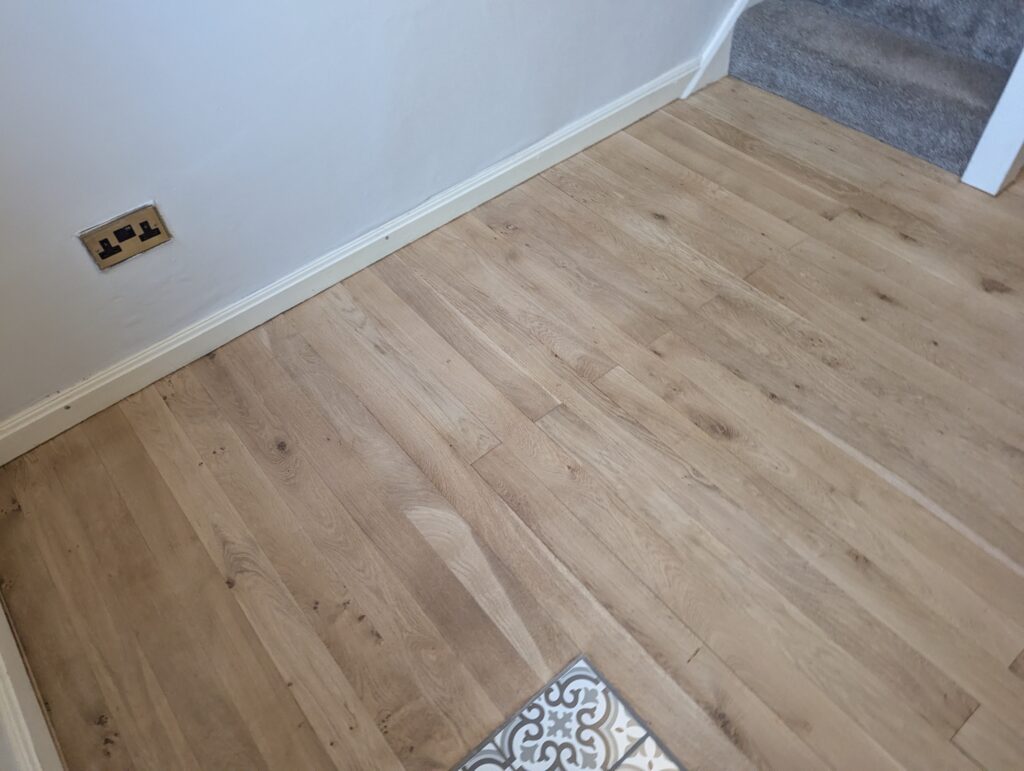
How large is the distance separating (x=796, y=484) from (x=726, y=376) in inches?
11.7

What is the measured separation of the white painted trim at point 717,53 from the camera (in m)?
2.28

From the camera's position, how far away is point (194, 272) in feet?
5.06

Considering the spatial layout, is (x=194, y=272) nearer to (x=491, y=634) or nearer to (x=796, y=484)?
(x=491, y=634)

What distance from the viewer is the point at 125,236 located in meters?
1.39

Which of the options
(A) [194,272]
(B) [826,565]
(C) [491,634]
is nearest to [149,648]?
(C) [491,634]

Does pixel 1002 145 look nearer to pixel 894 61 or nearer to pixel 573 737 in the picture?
pixel 894 61

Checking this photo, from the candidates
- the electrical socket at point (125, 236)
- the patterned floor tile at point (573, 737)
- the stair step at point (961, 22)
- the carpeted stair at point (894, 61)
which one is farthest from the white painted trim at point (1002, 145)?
the electrical socket at point (125, 236)

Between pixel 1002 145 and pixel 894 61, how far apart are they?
44 centimetres

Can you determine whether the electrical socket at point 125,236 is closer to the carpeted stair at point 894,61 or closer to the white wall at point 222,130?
the white wall at point 222,130

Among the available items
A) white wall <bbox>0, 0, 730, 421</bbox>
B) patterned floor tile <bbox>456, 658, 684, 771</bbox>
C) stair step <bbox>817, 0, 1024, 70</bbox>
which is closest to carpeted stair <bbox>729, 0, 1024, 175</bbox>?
stair step <bbox>817, 0, 1024, 70</bbox>

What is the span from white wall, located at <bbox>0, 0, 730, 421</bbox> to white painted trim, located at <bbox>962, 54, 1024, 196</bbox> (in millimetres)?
970

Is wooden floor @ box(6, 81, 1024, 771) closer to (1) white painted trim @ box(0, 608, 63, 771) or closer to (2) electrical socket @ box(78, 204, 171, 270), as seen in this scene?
(1) white painted trim @ box(0, 608, 63, 771)

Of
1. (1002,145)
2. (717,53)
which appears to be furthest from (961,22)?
(717,53)

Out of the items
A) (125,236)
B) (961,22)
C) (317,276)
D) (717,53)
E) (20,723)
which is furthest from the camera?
(717,53)
